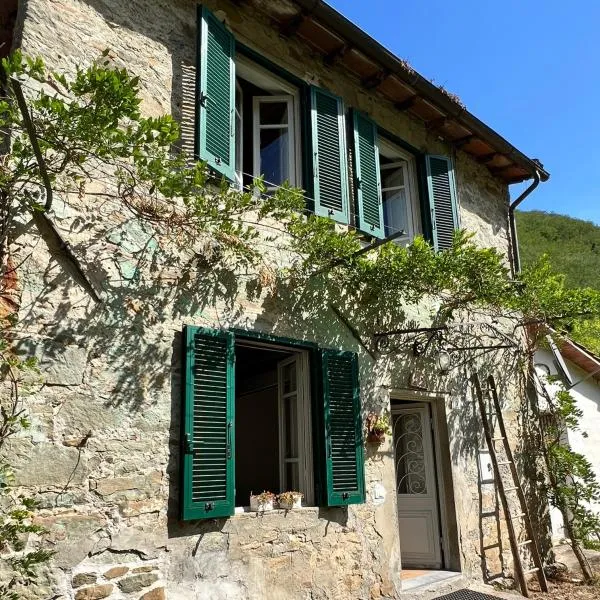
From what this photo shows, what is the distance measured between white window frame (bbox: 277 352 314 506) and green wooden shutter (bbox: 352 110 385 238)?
1.64 meters

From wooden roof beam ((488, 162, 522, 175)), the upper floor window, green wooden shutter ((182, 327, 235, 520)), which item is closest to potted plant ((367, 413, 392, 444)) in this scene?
green wooden shutter ((182, 327, 235, 520))

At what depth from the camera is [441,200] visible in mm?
6867

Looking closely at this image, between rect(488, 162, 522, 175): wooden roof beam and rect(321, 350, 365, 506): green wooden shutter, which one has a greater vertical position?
rect(488, 162, 522, 175): wooden roof beam

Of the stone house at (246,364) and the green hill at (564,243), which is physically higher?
the green hill at (564,243)

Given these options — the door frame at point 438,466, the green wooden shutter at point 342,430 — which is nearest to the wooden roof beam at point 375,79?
the green wooden shutter at point 342,430

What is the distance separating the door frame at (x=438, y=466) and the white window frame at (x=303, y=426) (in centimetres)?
114

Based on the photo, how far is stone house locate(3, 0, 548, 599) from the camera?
11.4ft

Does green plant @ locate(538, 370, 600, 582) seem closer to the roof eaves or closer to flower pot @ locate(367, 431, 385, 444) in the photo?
flower pot @ locate(367, 431, 385, 444)

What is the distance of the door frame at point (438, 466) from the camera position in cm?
574

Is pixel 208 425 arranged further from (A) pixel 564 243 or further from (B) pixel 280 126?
(A) pixel 564 243

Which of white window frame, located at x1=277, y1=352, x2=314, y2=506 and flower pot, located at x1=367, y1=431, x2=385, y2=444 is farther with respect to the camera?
flower pot, located at x1=367, y1=431, x2=385, y2=444

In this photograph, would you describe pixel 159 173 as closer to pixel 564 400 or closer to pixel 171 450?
pixel 171 450

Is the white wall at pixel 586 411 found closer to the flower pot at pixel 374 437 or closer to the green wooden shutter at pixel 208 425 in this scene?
the flower pot at pixel 374 437

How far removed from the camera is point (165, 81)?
4555mm
